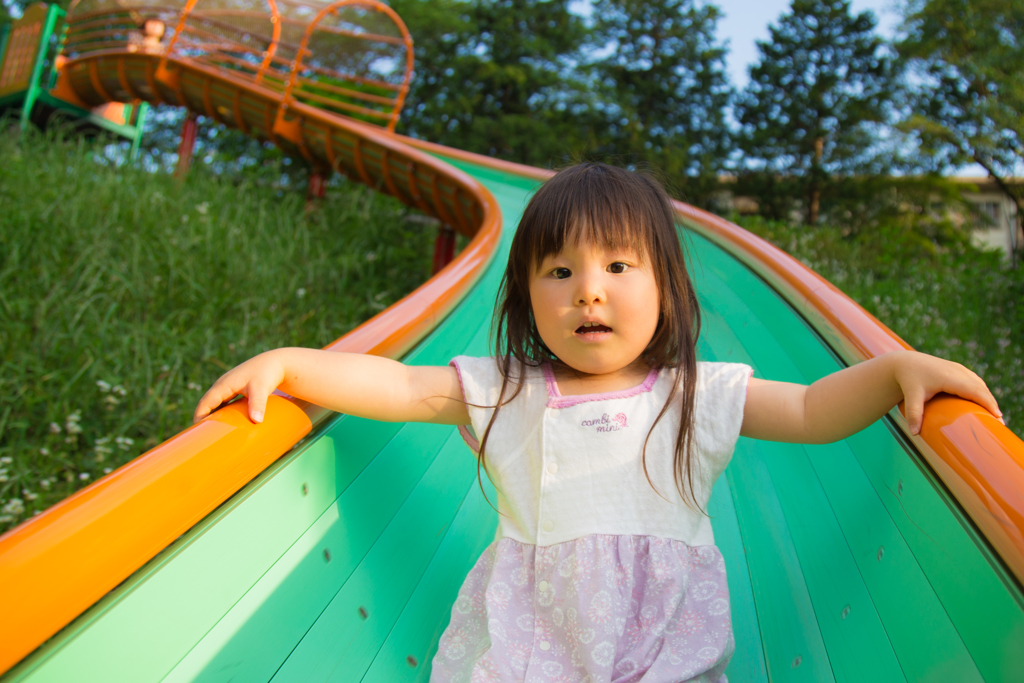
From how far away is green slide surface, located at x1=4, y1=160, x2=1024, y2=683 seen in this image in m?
0.77

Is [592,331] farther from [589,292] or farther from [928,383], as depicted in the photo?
[928,383]

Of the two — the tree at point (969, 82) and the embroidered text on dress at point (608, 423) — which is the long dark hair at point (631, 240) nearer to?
the embroidered text on dress at point (608, 423)

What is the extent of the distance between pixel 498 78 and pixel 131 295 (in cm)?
1190

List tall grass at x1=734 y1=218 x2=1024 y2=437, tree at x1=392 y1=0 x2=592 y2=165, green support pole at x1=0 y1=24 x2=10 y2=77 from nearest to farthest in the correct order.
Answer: tall grass at x1=734 y1=218 x2=1024 y2=437 → green support pole at x1=0 y1=24 x2=10 y2=77 → tree at x1=392 y1=0 x2=592 y2=165

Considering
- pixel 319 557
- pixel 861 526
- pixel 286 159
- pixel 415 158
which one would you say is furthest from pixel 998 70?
pixel 319 557

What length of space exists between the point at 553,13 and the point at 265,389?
16.0m

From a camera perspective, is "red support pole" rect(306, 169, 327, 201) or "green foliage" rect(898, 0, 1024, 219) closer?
"red support pole" rect(306, 169, 327, 201)

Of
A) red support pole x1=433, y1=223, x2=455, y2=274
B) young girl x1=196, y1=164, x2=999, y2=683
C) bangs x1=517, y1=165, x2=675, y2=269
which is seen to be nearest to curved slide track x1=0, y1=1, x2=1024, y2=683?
young girl x1=196, y1=164, x2=999, y2=683

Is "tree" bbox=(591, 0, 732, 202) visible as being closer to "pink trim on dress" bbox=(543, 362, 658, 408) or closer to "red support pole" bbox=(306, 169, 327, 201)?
"red support pole" bbox=(306, 169, 327, 201)

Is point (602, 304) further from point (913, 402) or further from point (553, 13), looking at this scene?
point (553, 13)

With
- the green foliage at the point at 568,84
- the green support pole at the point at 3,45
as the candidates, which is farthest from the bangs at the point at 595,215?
the green foliage at the point at 568,84

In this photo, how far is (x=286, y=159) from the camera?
7676mm

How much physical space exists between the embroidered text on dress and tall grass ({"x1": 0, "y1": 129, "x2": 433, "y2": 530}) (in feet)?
5.82

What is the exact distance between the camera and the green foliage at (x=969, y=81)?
24.4 feet
